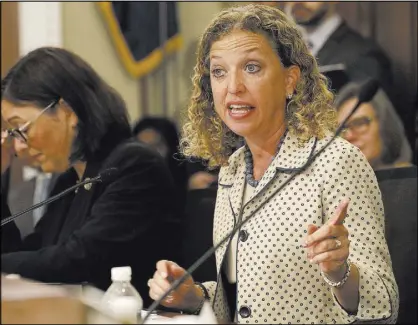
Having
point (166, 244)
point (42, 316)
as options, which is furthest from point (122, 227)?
point (42, 316)

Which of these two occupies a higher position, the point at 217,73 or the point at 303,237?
the point at 217,73

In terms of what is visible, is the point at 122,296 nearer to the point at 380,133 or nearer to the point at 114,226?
the point at 114,226

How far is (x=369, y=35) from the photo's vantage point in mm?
2799

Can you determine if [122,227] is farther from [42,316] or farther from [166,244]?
[42,316]

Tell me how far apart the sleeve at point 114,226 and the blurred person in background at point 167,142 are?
0.10 feet

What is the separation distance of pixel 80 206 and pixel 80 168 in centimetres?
12

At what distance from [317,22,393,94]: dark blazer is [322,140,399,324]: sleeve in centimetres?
76

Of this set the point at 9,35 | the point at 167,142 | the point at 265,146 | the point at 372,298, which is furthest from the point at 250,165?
the point at 9,35

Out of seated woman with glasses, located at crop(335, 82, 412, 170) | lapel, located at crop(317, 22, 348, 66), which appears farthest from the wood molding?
seated woman with glasses, located at crop(335, 82, 412, 170)

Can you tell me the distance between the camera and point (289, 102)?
7.34 ft

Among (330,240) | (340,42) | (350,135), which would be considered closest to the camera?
(330,240)

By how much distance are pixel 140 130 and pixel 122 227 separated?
30 cm

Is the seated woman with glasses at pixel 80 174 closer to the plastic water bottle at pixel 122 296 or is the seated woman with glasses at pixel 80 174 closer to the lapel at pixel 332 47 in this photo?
the lapel at pixel 332 47

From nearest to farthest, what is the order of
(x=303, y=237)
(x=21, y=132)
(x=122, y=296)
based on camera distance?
1. (x=122, y=296)
2. (x=303, y=237)
3. (x=21, y=132)
